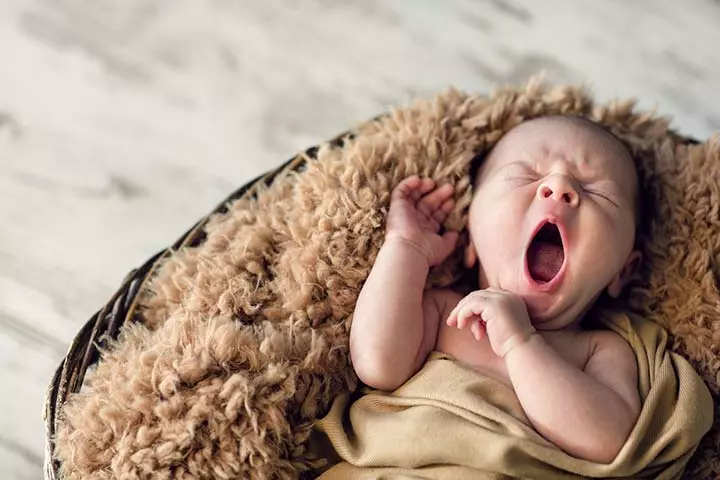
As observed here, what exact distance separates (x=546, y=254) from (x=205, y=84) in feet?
3.34

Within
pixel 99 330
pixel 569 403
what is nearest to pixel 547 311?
pixel 569 403

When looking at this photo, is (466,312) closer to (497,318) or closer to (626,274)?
(497,318)

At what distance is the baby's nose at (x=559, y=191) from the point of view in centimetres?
114

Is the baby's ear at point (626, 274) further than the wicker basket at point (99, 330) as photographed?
Yes

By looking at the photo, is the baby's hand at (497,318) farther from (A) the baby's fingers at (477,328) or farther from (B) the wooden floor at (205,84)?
(B) the wooden floor at (205,84)

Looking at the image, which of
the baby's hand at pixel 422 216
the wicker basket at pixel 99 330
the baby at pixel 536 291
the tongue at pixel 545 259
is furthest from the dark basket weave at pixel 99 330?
the tongue at pixel 545 259

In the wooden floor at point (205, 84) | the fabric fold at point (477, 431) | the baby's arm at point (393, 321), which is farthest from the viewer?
the wooden floor at point (205, 84)

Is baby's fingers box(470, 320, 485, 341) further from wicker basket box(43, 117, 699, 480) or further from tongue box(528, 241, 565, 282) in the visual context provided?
wicker basket box(43, 117, 699, 480)

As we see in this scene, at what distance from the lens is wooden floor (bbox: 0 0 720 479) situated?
174 centimetres

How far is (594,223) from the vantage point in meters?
1.15

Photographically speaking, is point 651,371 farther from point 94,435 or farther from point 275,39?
point 275,39

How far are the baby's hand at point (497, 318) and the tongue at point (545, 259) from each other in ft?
0.23

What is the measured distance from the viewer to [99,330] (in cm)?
122

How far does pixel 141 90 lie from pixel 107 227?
0.35 metres
